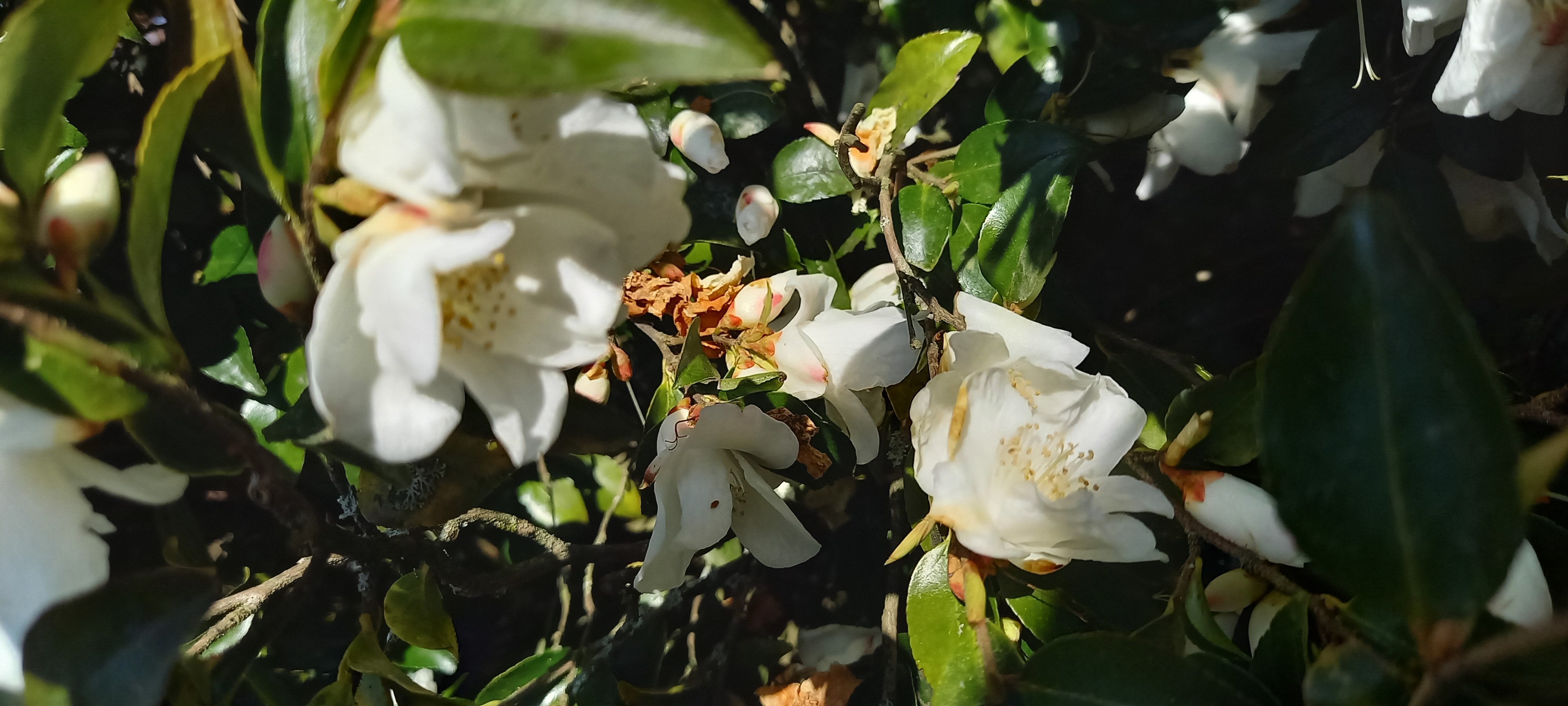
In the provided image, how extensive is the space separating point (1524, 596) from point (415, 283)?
54cm

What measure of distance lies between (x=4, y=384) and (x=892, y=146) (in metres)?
0.53

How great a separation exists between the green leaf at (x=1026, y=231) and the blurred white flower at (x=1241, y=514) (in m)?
0.17

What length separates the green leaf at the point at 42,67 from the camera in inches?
11.3

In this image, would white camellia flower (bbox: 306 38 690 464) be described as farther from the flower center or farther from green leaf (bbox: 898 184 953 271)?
green leaf (bbox: 898 184 953 271)

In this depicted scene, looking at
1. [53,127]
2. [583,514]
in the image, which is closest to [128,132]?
[53,127]

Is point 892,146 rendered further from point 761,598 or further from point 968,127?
point 761,598

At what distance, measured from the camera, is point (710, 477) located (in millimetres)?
501

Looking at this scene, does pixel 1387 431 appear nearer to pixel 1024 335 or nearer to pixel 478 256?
pixel 1024 335

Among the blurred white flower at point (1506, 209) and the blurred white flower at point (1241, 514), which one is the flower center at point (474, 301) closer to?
the blurred white flower at point (1241, 514)

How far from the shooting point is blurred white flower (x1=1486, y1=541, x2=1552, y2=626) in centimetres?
39

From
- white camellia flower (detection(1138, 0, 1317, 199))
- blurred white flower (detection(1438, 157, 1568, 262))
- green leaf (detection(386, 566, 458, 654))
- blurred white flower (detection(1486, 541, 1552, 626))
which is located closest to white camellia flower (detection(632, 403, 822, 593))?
green leaf (detection(386, 566, 458, 654))

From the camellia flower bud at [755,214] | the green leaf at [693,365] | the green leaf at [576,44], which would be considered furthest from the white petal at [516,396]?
the camellia flower bud at [755,214]

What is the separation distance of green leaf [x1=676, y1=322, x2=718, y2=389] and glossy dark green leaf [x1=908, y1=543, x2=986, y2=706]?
7.4 inches

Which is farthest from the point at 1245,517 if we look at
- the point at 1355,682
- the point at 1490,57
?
the point at 1490,57
